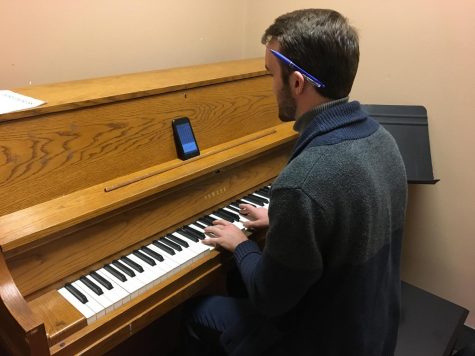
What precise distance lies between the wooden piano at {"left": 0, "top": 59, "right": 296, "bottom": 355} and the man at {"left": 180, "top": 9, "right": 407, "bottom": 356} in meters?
0.33

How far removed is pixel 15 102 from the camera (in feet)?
3.75

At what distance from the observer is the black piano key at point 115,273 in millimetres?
1162

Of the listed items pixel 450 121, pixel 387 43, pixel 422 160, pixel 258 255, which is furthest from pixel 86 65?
pixel 450 121

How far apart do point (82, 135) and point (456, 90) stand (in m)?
1.54

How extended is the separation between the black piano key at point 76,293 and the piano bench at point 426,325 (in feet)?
3.45

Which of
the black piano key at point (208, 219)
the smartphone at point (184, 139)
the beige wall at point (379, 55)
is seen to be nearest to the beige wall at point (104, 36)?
the beige wall at point (379, 55)

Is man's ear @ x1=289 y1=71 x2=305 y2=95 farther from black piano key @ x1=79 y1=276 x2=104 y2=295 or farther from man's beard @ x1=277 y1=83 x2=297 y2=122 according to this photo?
black piano key @ x1=79 y1=276 x2=104 y2=295

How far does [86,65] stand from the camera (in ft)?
5.45

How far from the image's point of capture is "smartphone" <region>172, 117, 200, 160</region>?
1.44 m

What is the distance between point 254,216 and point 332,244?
0.53 metres

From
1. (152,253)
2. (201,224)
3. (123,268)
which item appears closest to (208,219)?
(201,224)

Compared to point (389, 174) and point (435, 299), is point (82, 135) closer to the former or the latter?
point (389, 174)

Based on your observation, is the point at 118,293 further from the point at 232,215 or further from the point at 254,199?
the point at 254,199

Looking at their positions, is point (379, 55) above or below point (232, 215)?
above
